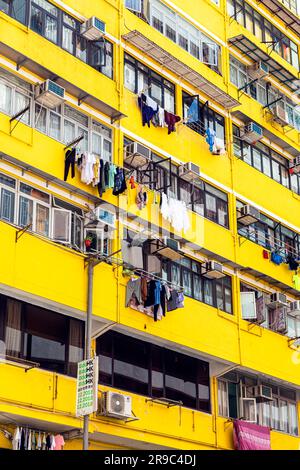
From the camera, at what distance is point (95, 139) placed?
22.2m

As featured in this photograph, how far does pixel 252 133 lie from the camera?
27859 millimetres

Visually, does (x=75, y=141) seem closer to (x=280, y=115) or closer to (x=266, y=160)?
(x=266, y=160)

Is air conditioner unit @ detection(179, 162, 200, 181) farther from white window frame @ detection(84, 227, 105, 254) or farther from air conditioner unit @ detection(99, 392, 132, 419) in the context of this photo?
air conditioner unit @ detection(99, 392, 132, 419)

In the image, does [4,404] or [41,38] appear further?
[41,38]

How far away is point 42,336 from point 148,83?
836 cm

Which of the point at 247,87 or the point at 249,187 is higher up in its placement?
the point at 247,87

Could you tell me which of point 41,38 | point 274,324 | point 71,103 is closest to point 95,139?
point 71,103

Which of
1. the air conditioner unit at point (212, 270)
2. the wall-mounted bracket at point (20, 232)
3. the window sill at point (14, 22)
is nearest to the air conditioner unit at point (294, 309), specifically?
the air conditioner unit at point (212, 270)

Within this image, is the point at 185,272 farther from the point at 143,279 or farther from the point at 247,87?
the point at 247,87

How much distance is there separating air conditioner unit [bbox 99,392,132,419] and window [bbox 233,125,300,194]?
10.1 m

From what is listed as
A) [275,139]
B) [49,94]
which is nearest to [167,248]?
[49,94]

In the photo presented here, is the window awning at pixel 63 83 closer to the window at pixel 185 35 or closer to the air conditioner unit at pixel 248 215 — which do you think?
the window at pixel 185 35

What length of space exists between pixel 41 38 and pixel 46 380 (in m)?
8.06

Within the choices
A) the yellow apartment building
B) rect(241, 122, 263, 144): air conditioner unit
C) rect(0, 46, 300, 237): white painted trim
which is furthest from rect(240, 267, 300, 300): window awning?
rect(241, 122, 263, 144): air conditioner unit
